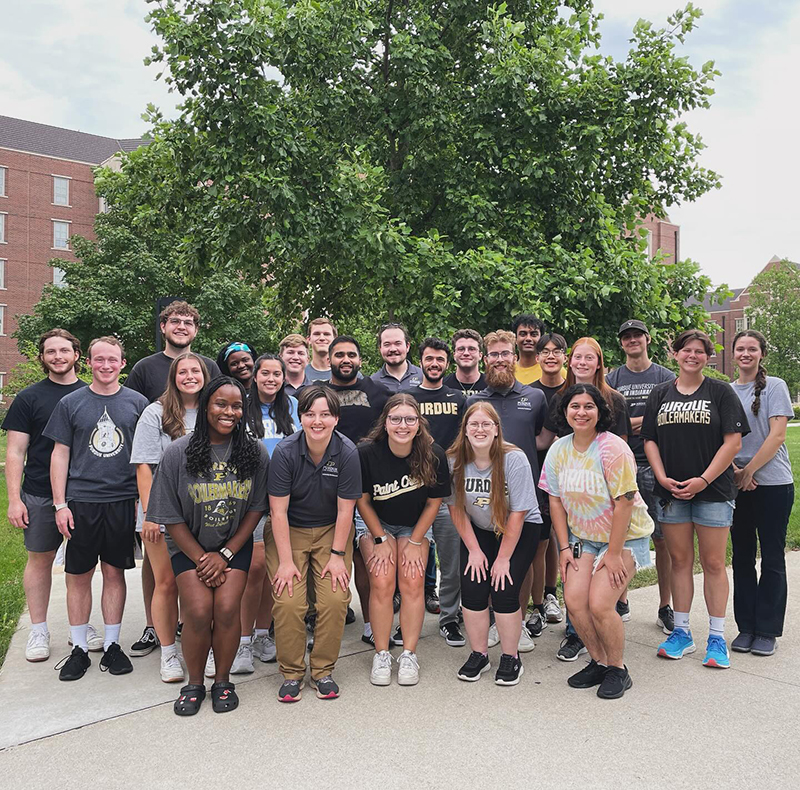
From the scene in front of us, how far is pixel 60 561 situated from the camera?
189 inches

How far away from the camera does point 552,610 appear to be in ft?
17.9

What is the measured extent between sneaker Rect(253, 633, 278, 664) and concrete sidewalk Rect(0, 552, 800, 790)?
109 millimetres

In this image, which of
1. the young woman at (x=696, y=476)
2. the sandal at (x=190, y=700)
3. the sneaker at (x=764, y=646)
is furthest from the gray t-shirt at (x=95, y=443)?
the sneaker at (x=764, y=646)

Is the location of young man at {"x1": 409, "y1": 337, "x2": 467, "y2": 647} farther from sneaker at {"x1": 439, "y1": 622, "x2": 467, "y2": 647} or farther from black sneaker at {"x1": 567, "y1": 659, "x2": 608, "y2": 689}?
black sneaker at {"x1": 567, "y1": 659, "x2": 608, "y2": 689}

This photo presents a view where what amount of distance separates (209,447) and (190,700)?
1335 millimetres


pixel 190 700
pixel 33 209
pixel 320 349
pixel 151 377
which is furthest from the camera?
pixel 33 209

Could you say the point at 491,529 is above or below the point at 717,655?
above

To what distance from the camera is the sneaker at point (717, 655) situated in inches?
174

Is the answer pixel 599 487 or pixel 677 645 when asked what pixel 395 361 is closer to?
pixel 599 487

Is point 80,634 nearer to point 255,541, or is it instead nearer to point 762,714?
point 255,541

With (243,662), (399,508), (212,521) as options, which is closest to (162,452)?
(212,521)

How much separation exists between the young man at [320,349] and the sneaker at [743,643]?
3445mm

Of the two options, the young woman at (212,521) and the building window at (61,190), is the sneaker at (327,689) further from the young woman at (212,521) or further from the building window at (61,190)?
the building window at (61,190)

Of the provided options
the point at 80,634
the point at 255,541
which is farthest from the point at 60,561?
the point at 255,541
